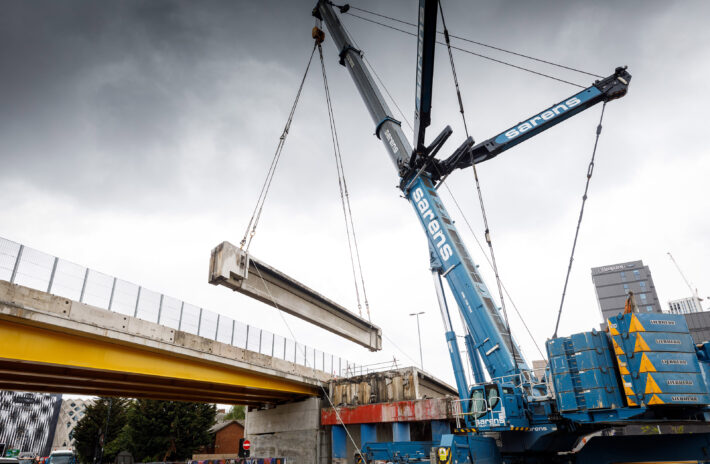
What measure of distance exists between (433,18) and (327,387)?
21992 mm

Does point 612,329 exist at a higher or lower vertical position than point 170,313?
lower

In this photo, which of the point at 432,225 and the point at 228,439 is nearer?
the point at 432,225

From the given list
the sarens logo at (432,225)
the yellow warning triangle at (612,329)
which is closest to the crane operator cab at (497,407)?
the yellow warning triangle at (612,329)

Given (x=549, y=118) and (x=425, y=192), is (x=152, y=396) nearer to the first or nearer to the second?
(x=425, y=192)

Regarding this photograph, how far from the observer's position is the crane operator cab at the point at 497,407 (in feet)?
36.1

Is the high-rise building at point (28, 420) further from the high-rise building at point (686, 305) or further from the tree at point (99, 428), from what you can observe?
the high-rise building at point (686, 305)

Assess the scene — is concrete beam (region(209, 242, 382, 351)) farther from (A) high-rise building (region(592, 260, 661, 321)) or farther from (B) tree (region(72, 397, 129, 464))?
(A) high-rise building (region(592, 260, 661, 321))

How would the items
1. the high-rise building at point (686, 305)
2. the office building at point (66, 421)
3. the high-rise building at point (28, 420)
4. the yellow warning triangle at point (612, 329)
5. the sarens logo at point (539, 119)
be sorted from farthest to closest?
the high-rise building at point (686, 305) < the office building at point (66, 421) < the high-rise building at point (28, 420) < the sarens logo at point (539, 119) < the yellow warning triangle at point (612, 329)

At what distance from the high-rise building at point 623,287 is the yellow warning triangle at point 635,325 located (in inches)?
4707

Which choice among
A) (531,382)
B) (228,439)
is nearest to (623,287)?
(228,439)

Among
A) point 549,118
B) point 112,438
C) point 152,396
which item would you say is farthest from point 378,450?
point 112,438

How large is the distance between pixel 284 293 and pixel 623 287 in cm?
12091

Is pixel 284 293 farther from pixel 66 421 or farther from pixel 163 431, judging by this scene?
pixel 66 421

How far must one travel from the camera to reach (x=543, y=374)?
13.2 metres
